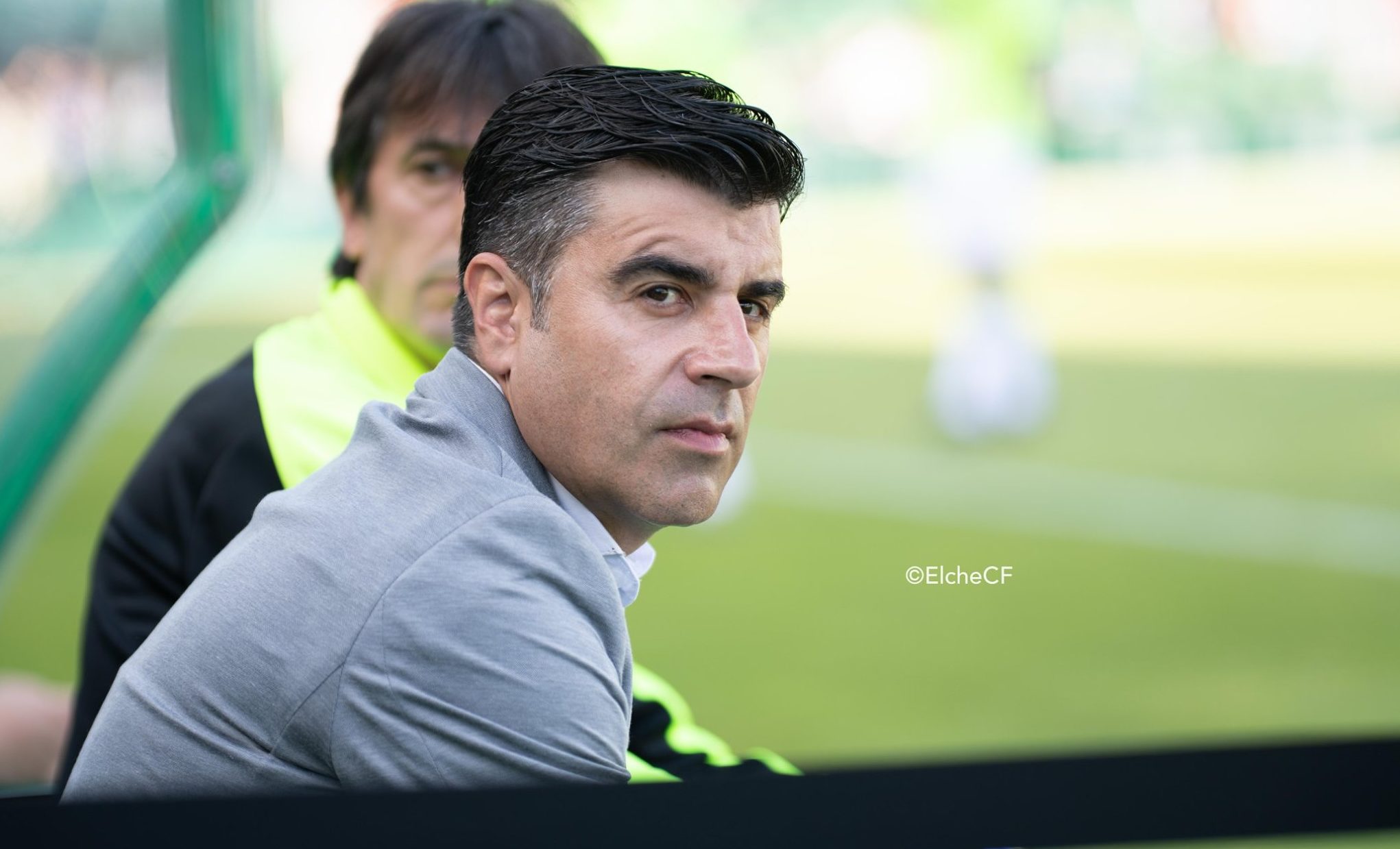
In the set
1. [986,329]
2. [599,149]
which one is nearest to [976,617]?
[986,329]

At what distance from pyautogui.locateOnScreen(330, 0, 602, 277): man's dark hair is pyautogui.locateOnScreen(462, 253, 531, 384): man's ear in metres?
0.37

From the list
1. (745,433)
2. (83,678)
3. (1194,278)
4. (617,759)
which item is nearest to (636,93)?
(745,433)

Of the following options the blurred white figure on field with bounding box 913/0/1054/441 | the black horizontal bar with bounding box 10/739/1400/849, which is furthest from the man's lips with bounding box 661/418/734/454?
the blurred white figure on field with bounding box 913/0/1054/441

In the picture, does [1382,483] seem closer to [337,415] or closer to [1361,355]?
[1361,355]

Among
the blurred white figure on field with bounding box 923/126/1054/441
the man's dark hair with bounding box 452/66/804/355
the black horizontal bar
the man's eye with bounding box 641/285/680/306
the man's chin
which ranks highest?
the blurred white figure on field with bounding box 923/126/1054/441

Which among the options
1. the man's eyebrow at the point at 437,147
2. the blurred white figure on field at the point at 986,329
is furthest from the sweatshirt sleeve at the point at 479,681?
the blurred white figure on field at the point at 986,329

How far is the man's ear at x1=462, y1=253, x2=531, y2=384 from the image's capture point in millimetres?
875

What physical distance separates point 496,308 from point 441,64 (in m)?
0.48

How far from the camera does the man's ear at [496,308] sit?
2.87ft

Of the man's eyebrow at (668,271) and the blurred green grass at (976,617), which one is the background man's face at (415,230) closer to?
the man's eyebrow at (668,271)

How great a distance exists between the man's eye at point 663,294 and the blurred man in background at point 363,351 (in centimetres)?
36

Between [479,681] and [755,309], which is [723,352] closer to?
[755,309]

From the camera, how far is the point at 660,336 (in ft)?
2.70

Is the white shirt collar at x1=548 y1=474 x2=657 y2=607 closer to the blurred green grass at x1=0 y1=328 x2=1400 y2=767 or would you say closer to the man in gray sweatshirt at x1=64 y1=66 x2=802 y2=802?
the man in gray sweatshirt at x1=64 y1=66 x2=802 y2=802
